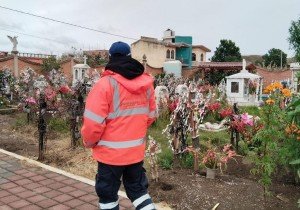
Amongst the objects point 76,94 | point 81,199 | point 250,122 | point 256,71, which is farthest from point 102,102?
point 256,71

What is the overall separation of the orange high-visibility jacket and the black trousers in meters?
0.09

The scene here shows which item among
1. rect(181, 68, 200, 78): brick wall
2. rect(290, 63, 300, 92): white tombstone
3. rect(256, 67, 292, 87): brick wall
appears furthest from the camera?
rect(181, 68, 200, 78): brick wall

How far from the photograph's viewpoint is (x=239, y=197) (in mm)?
4461

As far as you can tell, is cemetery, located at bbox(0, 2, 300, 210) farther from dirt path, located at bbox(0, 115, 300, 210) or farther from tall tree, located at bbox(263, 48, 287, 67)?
tall tree, located at bbox(263, 48, 287, 67)

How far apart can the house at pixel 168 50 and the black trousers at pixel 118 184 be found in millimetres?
31604

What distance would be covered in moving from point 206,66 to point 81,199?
29.2m

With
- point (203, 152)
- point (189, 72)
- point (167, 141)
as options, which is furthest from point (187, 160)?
point (189, 72)

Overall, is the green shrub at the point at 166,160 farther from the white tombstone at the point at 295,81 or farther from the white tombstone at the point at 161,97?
the white tombstone at the point at 161,97

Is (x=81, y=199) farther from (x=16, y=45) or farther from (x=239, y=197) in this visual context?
(x=16, y=45)

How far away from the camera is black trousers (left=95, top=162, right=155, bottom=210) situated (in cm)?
323

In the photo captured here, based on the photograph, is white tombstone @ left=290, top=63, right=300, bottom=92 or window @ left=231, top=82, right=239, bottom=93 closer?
white tombstone @ left=290, top=63, right=300, bottom=92

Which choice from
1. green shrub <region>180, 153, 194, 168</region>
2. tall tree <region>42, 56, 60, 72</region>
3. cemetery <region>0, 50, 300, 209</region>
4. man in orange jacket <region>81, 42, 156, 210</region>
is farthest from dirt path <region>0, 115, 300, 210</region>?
tall tree <region>42, 56, 60, 72</region>

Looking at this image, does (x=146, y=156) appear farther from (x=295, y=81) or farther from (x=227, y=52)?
(x=227, y=52)

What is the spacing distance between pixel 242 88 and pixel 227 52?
92.2 feet
